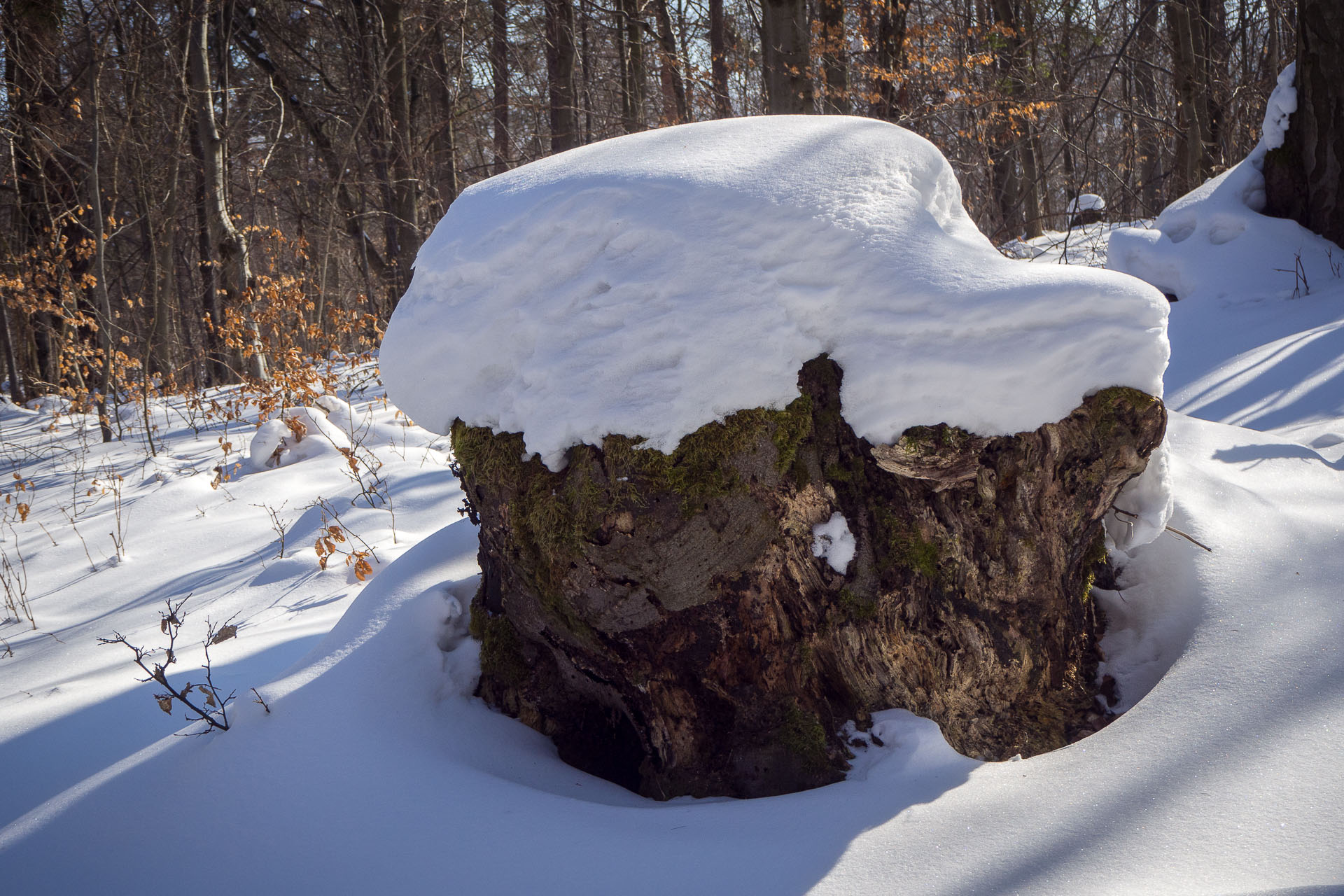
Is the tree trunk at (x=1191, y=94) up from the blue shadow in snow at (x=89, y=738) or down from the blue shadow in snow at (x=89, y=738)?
up

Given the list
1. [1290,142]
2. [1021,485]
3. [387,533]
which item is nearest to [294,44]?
[387,533]

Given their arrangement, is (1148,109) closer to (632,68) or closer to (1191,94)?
(1191,94)

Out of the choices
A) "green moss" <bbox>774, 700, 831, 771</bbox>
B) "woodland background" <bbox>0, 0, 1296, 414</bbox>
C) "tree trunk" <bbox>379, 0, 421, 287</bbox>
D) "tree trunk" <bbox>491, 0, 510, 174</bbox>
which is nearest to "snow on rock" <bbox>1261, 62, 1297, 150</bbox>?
"woodland background" <bbox>0, 0, 1296, 414</bbox>

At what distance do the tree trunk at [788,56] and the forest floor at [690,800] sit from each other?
507cm

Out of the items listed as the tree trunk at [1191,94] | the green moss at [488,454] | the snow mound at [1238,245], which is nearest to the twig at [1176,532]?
the green moss at [488,454]

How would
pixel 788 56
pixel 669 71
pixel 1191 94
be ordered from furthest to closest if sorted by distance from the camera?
pixel 669 71
pixel 1191 94
pixel 788 56

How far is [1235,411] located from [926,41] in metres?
6.49

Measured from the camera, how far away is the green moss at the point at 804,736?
78.5 inches

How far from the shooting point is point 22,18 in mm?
8070

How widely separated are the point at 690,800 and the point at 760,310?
1288mm

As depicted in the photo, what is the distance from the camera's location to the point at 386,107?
937 cm

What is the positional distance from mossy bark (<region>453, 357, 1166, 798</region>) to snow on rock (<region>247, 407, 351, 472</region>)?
433 centimetres

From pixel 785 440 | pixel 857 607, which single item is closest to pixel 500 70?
pixel 785 440

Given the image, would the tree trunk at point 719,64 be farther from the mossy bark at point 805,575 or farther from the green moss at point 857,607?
the green moss at point 857,607
